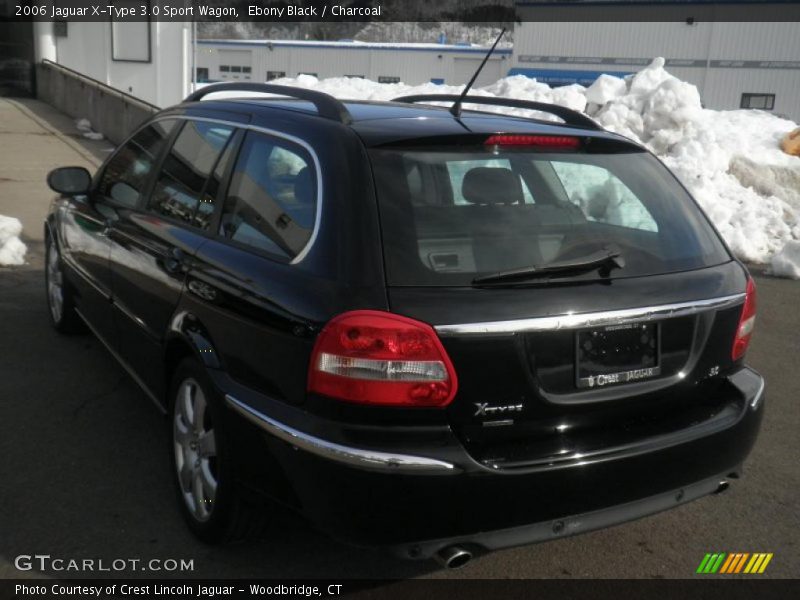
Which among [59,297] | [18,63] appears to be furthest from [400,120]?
[18,63]

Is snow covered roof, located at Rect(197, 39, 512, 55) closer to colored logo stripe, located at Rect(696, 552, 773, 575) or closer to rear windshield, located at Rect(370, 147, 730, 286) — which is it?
rear windshield, located at Rect(370, 147, 730, 286)

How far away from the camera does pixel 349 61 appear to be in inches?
1859

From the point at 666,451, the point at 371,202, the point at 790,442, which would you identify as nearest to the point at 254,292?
the point at 371,202

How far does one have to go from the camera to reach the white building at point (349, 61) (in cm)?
4406

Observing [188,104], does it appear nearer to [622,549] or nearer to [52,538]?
[52,538]

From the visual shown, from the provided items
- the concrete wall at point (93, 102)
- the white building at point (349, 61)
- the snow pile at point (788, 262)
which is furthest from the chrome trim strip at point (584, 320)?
the white building at point (349, 61)

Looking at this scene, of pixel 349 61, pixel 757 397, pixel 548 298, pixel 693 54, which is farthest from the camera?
pixel 349 61

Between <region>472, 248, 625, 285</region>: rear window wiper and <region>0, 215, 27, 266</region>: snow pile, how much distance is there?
6370mm

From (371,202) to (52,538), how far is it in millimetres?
1862

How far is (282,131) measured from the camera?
11.1 feet

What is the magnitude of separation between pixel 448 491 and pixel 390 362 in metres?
0.42

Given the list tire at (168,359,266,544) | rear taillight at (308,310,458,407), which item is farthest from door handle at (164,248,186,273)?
rear taillight at (308,310,458,407)

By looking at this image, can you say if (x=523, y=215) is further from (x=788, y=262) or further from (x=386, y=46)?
(x=386, y=46)

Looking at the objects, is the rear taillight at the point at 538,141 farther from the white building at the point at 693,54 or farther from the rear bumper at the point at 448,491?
the white building at the point at 693,54
